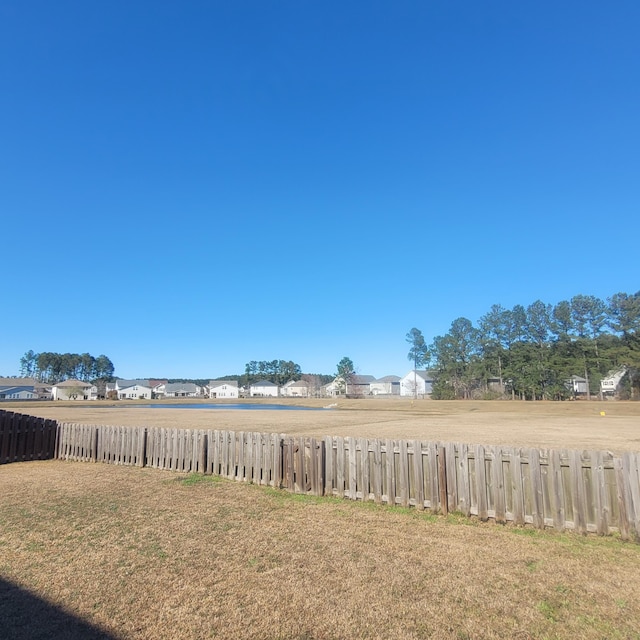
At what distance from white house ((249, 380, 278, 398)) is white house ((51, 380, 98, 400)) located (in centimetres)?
5390

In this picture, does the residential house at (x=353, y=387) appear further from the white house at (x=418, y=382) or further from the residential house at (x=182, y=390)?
the residential house at (x=182, y=390)

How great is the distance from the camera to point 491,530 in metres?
6.70

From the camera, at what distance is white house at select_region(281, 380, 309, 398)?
152 metres

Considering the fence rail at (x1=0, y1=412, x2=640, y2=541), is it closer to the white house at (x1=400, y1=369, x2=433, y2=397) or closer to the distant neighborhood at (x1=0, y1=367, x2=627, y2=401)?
the distant neighborhood at (x1=0, y1=367, x2=627, y2=401)

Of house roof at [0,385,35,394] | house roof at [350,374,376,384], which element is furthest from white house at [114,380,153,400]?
house roof at [350,374,376,384]

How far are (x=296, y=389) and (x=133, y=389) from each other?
56.4 m

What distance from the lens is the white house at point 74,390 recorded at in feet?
378

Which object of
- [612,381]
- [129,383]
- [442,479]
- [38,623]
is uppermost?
[129,383]

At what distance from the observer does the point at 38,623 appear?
3854 millimetres

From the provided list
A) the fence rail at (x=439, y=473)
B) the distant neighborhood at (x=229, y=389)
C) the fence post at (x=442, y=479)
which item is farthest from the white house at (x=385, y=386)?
the fence post at (x=442, y=479)

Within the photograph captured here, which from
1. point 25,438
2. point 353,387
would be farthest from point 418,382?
point 25,438

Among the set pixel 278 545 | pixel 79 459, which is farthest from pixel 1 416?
pixel 278 545

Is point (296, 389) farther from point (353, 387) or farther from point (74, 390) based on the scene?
point (74, 390)

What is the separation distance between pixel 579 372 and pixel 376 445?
8423 cm
